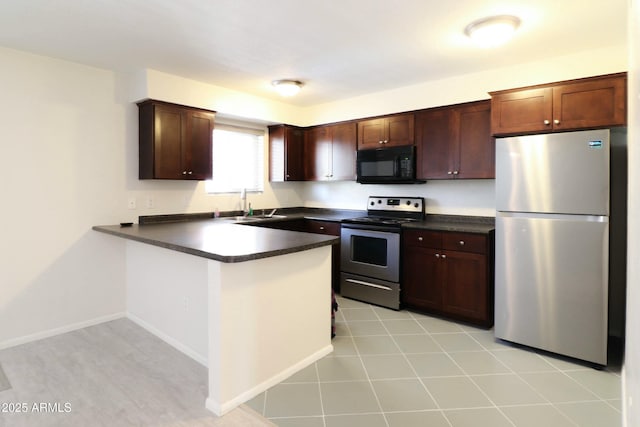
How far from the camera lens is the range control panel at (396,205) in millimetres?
4176

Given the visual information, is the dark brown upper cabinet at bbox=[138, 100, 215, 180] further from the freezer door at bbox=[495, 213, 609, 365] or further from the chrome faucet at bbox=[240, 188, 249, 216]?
the freezer door at bbox=[495, 213, 609, 365]

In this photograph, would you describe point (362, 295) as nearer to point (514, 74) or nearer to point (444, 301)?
point (444, 301)

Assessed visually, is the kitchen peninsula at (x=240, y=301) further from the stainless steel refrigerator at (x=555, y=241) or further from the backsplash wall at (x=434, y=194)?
the backsplash wall at (x=434, y=194)

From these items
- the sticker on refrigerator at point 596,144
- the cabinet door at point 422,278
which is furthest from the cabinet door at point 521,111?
the cabinet door at point 422,278

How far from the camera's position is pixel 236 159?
4609 mm

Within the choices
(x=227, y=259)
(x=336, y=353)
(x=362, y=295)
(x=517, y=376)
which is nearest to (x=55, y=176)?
(x=227, y=259)

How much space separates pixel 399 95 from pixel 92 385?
3824mm

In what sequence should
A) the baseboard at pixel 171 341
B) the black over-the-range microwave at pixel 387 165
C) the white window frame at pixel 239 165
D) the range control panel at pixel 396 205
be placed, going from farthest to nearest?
the white window frame at pixel 239 165 < the range control panel at pixel 396 205 < the black over-the-range microwave at pixel 387 165 < the baseboard at pixel 171 341

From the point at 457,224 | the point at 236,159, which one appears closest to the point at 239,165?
the point at 236,159

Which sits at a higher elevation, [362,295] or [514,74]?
[514,74]

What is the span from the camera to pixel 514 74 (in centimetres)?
332

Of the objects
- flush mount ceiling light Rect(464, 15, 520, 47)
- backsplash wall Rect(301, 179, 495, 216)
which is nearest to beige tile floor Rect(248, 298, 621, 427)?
backsplash wall Rect(301, 179, 495, 216)

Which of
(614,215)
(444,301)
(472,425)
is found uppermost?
(614,215)

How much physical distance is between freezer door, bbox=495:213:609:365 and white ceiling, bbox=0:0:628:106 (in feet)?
4.46
